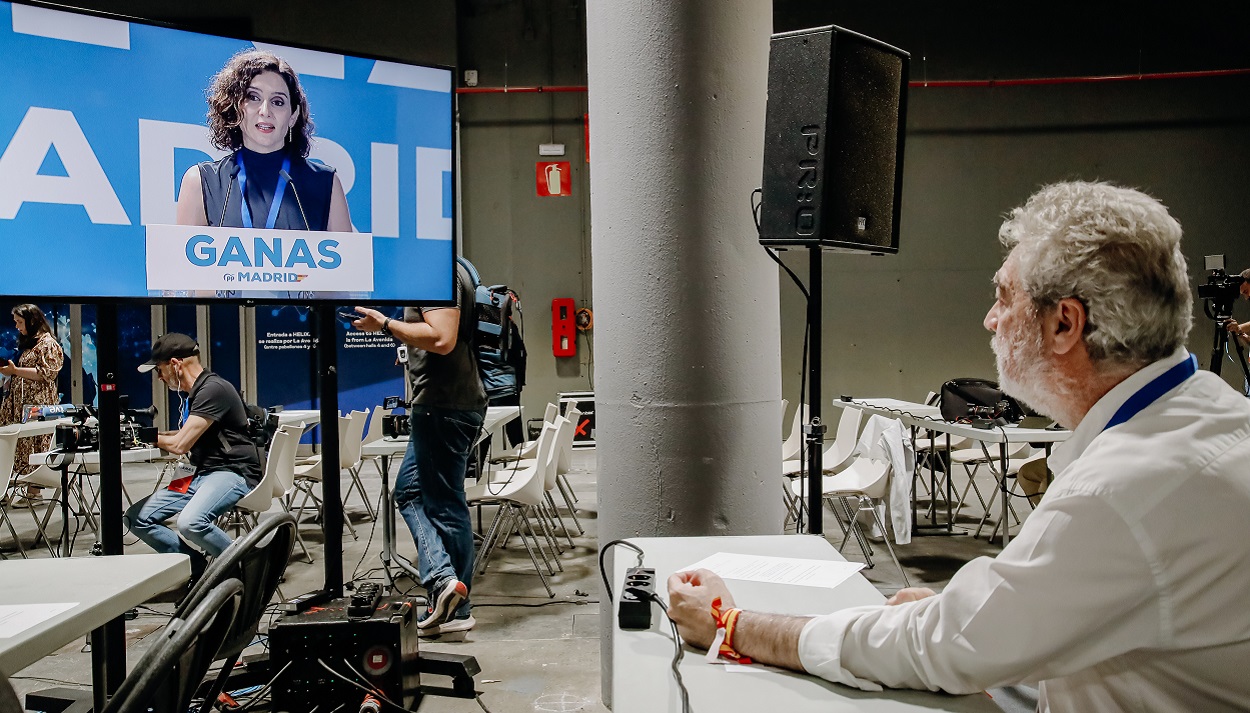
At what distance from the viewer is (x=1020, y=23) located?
370 inches

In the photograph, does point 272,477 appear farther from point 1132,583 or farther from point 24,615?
point 1132,583

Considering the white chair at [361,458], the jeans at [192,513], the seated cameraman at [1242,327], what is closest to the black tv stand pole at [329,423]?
the jeans at [192,513]

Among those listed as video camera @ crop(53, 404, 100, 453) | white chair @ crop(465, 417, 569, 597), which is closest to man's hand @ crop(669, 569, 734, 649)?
video camera @ crop(53, 404, 100, 453)

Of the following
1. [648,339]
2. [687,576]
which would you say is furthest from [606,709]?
[687,576]

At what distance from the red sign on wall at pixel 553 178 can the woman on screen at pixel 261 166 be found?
7217 mm

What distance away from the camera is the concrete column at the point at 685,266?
8.04ft

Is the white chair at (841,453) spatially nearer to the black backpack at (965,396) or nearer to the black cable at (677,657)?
the black backpack at (965,396)

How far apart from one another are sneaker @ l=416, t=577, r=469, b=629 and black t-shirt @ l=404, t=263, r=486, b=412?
2.50 ft

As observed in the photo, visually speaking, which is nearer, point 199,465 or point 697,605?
point 697,605

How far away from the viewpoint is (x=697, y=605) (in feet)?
3.98

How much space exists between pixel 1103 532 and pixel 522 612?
3318mm

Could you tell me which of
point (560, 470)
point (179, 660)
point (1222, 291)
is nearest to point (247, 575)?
point (179, 660)

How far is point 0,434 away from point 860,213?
16.2 ft

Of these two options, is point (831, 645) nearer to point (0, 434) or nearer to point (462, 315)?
point (462, 315)
